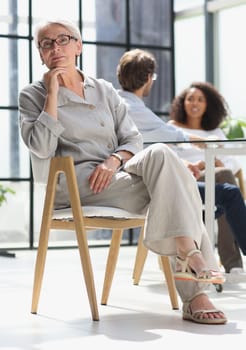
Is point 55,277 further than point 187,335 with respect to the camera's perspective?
Yes

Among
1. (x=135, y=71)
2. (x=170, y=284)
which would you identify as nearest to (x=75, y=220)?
(x=170, y=284)

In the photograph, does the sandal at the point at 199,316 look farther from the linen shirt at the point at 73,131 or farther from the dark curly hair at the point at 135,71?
the dark curly hair at the point at 135,71

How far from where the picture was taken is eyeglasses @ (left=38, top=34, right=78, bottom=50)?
3.48 metres

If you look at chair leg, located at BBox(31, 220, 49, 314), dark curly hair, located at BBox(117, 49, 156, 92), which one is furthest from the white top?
chair leg, located at BBox(31, 220, 49, 314)

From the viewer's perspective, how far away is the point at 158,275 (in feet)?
16.6

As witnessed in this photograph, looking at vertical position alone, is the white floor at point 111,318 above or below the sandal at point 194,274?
below

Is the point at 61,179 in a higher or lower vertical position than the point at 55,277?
higher

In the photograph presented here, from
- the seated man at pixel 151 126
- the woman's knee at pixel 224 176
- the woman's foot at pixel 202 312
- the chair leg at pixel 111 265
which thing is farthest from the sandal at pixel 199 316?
the woman's knee at pixel 224 176

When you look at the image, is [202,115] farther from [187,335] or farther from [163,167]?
[187,335]

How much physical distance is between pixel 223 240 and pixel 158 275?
430 mm

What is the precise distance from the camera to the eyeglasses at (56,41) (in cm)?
348

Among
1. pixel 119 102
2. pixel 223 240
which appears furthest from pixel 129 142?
pixel 223 240

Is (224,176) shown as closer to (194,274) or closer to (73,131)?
(73,131)

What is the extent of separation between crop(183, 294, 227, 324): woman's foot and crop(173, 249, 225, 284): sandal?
0.12 m
